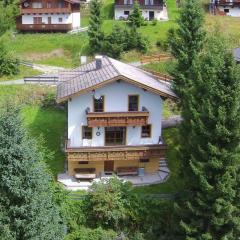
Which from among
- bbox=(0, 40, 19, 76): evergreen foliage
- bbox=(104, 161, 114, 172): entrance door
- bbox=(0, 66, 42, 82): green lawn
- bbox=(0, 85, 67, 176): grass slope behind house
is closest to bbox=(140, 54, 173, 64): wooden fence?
bbox=(0, 66, 42, 82): green lawn

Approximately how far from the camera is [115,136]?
40.2 metres

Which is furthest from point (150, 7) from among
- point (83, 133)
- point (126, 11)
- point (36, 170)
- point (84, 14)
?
point (36, 170)

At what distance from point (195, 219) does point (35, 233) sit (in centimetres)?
1083

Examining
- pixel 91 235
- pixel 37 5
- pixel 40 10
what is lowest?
pixel 91 235

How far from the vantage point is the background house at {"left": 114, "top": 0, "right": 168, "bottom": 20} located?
79.9m

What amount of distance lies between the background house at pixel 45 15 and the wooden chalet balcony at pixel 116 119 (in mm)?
40033

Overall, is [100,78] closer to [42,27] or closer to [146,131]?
[146,131]

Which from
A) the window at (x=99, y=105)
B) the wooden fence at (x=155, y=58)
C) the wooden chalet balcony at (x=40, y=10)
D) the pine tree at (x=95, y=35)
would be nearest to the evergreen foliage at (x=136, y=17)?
the pine tree at (x=95, y=35)

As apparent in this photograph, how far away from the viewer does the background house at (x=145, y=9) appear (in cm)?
7988

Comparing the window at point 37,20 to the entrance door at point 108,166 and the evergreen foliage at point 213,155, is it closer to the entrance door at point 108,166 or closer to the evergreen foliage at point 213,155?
the entrance door at point 108,166

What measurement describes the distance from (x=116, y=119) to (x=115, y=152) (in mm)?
2607

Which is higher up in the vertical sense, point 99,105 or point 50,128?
point 99,105

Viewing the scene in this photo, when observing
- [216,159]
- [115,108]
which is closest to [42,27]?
[115,108]

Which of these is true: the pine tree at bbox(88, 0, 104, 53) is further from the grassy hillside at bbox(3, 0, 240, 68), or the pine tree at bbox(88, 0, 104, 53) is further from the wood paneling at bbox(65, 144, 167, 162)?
the wood paneling at bbox(65, 144, 167, 162)
